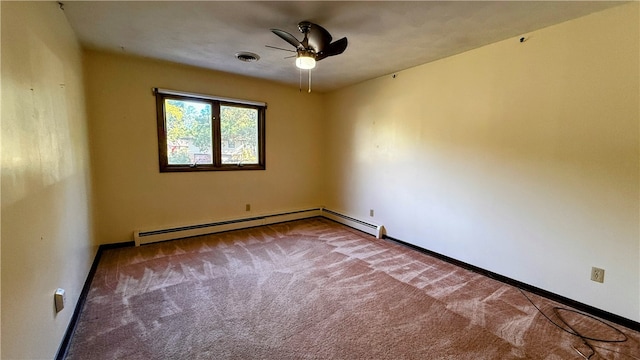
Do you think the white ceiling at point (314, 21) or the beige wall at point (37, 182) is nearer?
the beige wall at point (37, 182)

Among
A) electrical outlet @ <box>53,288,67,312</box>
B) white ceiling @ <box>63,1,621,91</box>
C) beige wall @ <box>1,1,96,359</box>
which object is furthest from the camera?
white ceiling @ <box>63,1,621,91</box>

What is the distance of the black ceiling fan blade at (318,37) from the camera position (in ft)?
6.99

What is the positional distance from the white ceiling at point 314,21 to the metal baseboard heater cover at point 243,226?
2.22m

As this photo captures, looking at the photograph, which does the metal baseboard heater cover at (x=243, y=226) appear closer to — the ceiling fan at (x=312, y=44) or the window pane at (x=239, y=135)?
the window pane at (x=239, y=135)

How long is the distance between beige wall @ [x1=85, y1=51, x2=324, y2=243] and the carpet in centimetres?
63

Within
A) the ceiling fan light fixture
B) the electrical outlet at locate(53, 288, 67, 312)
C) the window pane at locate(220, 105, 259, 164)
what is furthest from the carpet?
the ceiling fan light fixture

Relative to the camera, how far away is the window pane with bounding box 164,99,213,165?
3695mm

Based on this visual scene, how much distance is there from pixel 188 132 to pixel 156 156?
0.53 metres

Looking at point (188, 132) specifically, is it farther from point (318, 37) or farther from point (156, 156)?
point (318, 37)

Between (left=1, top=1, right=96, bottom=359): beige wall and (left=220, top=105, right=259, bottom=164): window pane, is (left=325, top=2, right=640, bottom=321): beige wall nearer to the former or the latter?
(left=220, top=105, right=259, bottom=164): window pane

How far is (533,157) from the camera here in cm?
249

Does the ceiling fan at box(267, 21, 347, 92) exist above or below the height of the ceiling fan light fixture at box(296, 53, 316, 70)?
above

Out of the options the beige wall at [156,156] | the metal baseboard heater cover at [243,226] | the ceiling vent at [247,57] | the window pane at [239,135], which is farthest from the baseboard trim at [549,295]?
the ceiling vent at [247,57]

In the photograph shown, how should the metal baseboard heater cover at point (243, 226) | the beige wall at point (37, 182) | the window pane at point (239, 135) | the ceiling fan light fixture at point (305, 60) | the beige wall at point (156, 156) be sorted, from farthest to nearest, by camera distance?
the window pane at point (239, 135) → the metal baseboard heater cover at point (243, 226) → the beige wall at point (156, 156) → the ceiling fan light fixture at point (305, 60) → the beige wall at point (37, 182)
